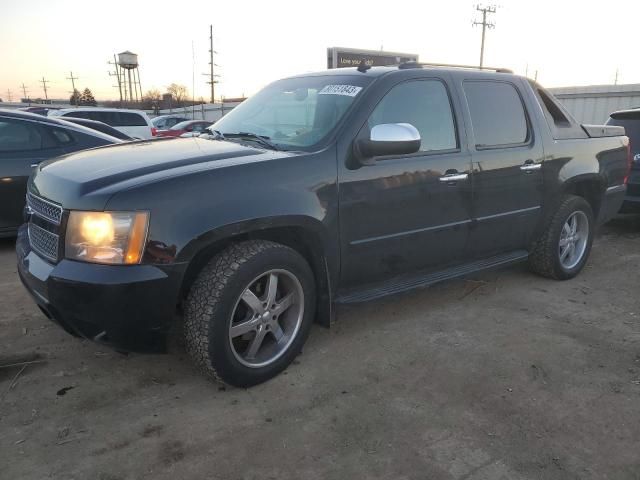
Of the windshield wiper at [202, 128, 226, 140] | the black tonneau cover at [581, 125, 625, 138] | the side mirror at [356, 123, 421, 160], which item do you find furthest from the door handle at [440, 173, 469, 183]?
the black tonneau cover at [581, 125, 625, 138]

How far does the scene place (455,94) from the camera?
153 inches

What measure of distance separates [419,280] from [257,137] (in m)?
1.51

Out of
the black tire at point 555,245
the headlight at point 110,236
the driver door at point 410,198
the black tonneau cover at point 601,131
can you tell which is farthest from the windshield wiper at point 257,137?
the black tonneau cover at point 601,131

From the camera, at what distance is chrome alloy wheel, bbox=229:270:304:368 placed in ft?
9.80

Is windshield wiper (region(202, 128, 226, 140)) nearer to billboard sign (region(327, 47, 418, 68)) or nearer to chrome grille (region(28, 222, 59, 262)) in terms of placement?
chrome grille (region(28, 222, 59, 262))

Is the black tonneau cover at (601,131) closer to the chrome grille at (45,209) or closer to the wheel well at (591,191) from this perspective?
the wheel well at (591,191)

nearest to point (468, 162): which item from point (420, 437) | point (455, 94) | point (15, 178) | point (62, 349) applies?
point (455, 94)

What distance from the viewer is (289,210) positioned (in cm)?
294

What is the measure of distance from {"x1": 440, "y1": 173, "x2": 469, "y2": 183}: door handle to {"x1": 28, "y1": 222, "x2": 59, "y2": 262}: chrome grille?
2.46 meters

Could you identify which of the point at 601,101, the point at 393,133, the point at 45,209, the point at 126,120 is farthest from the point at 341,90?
the point at 601,101

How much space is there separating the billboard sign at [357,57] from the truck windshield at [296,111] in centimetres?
1231

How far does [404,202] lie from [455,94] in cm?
101

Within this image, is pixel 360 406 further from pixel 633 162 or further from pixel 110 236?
pixel 633 162

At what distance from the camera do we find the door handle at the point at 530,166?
425 cm
